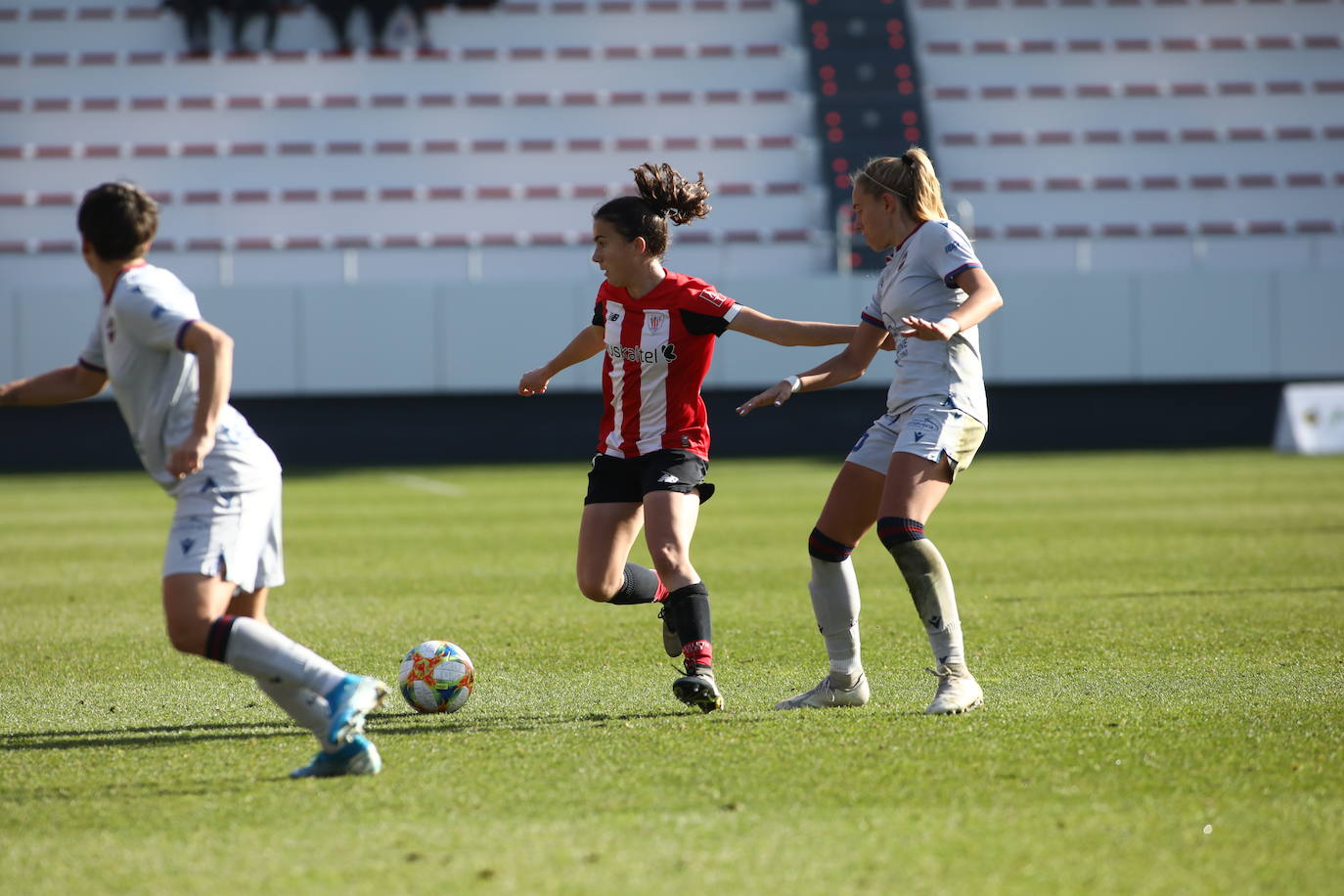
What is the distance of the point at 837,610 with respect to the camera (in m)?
5.46

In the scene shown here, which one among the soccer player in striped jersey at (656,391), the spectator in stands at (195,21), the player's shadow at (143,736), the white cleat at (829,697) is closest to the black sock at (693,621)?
the soccer player in striped jersey at (656,391)

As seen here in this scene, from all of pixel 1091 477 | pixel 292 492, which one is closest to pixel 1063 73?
pixel 1091 477

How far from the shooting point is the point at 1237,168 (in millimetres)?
29953

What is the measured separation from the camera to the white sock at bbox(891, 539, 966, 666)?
16.8 ft

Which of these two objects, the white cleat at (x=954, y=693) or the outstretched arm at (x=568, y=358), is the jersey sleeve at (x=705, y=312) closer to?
the outstretched arm at (x=568, y=358)

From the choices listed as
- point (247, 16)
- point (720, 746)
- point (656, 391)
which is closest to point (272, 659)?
point (720, 746)

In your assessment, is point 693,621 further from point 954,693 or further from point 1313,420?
point 1313,420

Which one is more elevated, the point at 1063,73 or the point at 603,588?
the point at 1063,73

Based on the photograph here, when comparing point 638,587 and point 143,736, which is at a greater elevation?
point 638,587


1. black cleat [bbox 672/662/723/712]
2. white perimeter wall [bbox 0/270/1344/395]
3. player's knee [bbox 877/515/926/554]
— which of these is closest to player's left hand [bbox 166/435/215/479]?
black cleat [bbox 672/662/723/712]

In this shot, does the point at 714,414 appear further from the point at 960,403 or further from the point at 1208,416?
the point at 960,403

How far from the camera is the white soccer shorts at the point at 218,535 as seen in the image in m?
4.18

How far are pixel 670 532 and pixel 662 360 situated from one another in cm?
63

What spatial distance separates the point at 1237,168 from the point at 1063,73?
3.95 m
